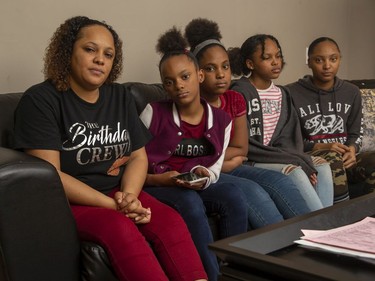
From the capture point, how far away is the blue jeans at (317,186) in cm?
238

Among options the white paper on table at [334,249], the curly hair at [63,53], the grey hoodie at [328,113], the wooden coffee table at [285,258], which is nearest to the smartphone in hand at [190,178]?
the curly hair at [63,53]

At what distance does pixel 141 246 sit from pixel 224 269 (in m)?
0.48

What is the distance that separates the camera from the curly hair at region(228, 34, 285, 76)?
275 cm

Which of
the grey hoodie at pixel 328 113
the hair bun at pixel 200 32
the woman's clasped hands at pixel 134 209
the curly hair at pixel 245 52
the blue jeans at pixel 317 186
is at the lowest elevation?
the blue jeans at pixel 317 186

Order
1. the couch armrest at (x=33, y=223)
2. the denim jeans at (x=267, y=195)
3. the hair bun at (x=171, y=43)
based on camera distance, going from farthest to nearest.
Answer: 1. the hair bun at (x=171, y=43)
2. the denim jeans at (x=267, y=195)
3. the couch armrest at (x=33, y=223)

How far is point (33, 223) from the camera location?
1510 mm

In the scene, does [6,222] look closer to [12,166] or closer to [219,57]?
[12,166]

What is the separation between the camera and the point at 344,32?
435 centimetres

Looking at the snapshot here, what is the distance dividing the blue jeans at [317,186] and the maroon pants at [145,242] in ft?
2.36

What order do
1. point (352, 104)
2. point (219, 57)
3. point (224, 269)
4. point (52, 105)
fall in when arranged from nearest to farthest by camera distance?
point (224, 269)
point (52, 105)
point (219, 57)
point (352, 104)

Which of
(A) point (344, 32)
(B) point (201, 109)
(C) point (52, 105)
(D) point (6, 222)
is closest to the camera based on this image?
(D) point (6, 222)

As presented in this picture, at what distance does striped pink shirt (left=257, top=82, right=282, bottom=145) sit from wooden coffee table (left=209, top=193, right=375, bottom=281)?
1.18 meters

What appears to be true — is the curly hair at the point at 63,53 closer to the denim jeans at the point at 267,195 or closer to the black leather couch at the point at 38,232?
the black leather couch at the point at 38,232

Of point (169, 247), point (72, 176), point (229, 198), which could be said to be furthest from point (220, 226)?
point (72, 176)
